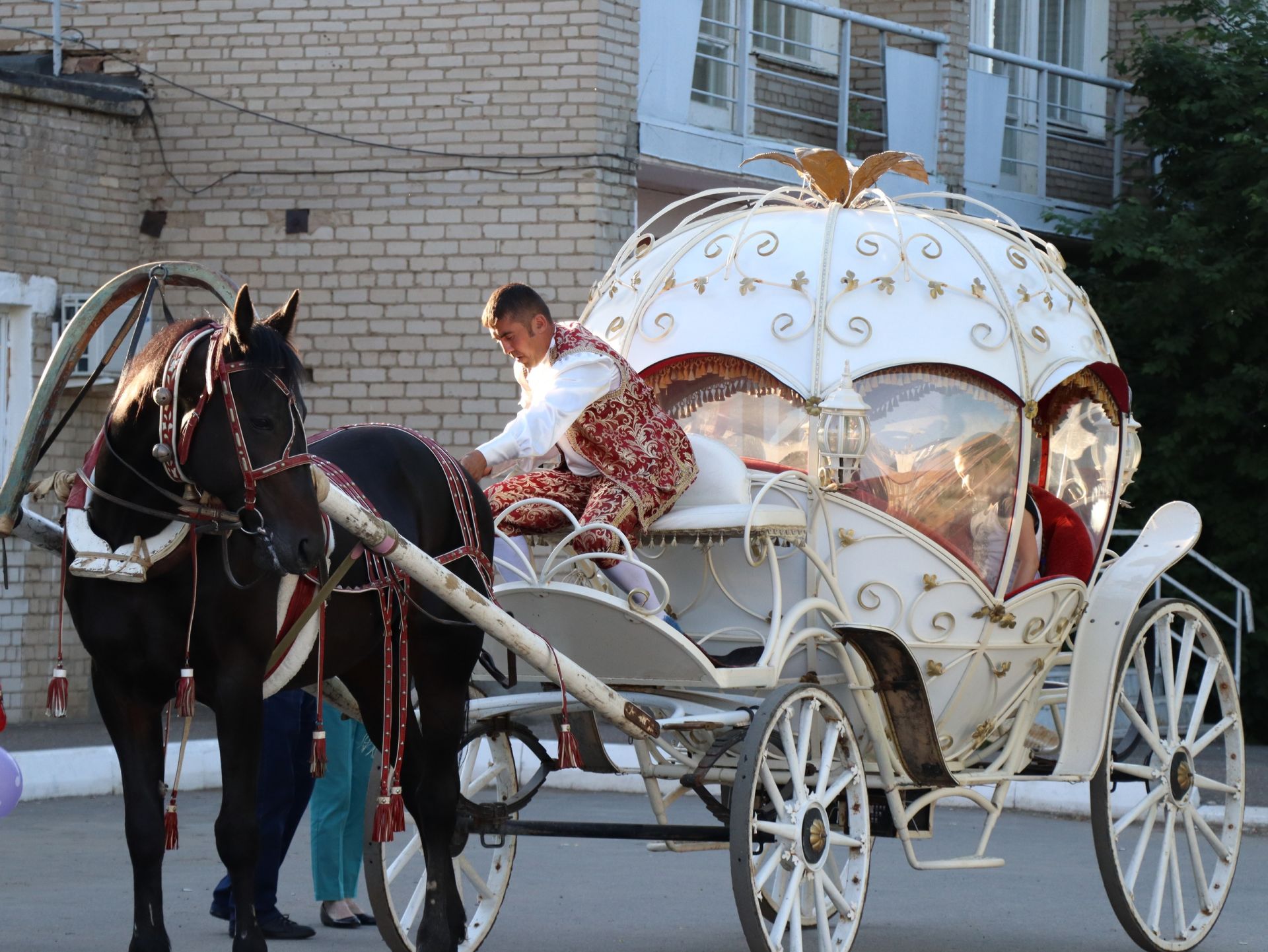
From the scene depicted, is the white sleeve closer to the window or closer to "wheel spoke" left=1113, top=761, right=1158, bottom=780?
the window

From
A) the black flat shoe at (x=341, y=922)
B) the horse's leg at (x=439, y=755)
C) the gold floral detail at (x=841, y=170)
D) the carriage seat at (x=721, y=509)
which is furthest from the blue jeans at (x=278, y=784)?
the gold floral detail at (x=841, y=170)

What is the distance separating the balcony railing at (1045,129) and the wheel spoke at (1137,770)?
960cm

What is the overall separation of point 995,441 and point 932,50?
366 inches

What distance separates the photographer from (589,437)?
6406 mm

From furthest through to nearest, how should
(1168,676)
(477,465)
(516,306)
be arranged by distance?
(1168,676) < (516,306) < (477,465)

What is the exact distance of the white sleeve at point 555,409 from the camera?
19.9ft

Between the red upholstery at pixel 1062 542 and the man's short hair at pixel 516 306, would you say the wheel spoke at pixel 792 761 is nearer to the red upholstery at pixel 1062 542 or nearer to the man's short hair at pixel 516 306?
the man's short hair at pixel 516 306

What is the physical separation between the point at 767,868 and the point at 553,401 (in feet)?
5.10

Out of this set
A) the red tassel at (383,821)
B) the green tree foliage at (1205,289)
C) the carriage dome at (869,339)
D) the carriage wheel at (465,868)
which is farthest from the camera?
the green tree foliage at (1205,289)

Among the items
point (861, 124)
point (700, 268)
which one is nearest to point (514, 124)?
point (861, 124)

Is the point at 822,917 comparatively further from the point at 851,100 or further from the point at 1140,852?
the point at 851,100

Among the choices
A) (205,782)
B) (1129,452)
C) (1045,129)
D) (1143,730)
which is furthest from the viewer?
(1045,129)

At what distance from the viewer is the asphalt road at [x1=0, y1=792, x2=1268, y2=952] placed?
699cm

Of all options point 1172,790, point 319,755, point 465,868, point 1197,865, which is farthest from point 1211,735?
point 319,755
